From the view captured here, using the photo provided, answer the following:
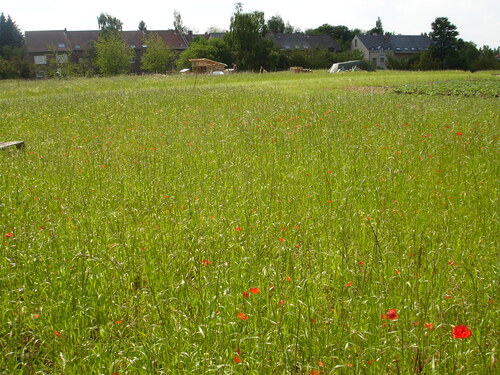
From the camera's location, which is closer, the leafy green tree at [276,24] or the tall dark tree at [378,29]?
the leafy green tree at [276,24]

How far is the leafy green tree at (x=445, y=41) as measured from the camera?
64062 mm

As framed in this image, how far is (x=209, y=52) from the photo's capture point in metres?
61.8

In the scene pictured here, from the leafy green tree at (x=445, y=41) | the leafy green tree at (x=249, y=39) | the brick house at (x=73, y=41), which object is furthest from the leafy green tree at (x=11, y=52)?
the leafy green tree at (x=445, y=41)

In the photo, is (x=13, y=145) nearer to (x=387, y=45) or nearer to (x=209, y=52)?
(x=209, y=52)

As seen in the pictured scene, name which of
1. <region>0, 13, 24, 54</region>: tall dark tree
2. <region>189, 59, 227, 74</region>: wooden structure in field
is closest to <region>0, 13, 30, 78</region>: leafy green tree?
<region>0, 13, 24, 54</region>: tall dark tree

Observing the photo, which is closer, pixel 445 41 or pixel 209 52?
pixel 209 52

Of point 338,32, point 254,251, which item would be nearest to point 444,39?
point 338,32

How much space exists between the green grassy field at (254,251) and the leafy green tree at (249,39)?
54345 millimetres

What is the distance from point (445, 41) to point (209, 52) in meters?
34.7

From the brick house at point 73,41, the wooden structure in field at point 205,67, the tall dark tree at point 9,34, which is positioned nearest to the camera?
the wooden structure in field at point 205,67

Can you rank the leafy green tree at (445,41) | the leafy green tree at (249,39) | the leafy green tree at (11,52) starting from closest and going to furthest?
Result: the leafy green tree at (11,52) < the leafy green tree at (249,39) < the leafy green tree at (445,41)

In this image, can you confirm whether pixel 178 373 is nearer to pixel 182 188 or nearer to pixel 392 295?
pixel 392 295

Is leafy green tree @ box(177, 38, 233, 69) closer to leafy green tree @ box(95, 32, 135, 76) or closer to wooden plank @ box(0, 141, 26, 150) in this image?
leafy green tree @ box(95, 32, 135, 76)

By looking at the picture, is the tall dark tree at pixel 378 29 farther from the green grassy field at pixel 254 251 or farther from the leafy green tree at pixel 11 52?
the green grassy field at pixel 254 251
